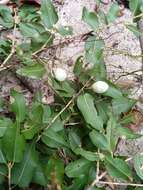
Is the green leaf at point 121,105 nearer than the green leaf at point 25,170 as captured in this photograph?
No

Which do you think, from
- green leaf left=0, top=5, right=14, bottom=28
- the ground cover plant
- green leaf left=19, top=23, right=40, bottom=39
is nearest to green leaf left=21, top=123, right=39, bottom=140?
the ground cover plant

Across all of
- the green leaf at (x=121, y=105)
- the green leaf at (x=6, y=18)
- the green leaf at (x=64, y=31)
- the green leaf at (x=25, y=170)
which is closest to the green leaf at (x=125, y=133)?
the green leaf at (x=121, y=105)

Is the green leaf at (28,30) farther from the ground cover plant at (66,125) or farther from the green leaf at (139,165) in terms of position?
the green leaf at (139,165)

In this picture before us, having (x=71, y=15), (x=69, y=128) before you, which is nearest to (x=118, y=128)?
(x=69, y=128)

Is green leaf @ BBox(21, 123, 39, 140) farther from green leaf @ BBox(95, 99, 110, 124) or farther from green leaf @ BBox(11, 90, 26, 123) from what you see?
green leaf @ BBox(95, 99, 110, 124)

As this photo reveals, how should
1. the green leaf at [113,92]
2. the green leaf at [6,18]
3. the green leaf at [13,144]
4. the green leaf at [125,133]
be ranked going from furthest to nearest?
the green leaf at [6,18] < the green leaf at [113,92] < the green leaf at [125,133] < the green leaf at [13,144]

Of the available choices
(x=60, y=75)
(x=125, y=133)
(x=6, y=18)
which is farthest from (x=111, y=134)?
(x=6, y=18)
